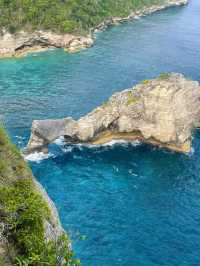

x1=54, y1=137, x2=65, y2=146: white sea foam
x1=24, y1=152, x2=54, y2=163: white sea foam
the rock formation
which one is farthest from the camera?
the rock formation

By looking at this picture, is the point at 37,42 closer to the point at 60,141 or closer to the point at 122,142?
the point at 60,141

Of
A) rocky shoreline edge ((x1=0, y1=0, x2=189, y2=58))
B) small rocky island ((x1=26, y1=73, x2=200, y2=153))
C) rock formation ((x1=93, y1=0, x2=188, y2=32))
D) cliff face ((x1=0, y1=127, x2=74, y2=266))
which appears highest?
cliff face ((x1=0, y1=127, x2=74, y2=266))

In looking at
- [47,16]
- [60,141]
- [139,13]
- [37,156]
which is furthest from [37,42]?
[37,156]

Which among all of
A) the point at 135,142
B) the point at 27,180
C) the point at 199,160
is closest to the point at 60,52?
the point at 135,142

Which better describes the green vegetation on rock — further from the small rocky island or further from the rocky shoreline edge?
the small rocky island

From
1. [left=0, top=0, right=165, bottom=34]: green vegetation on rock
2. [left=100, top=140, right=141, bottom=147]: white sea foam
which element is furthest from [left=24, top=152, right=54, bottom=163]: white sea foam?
[left=0, top=0, right=165, bottom=34]: green vegetation on rock

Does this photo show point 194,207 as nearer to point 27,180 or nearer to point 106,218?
point 106,218

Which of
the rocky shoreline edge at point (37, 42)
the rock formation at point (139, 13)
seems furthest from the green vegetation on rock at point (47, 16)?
the rock formation at point (139, 13)
